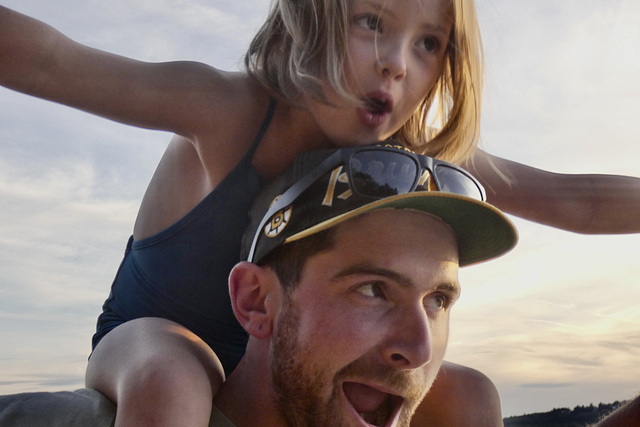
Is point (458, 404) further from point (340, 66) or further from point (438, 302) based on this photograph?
point (340, 66)

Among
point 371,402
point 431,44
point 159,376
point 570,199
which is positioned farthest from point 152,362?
point 570,199

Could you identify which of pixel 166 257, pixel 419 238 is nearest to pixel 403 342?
pixel 419 238

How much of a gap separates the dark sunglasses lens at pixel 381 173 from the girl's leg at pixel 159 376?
0.72 metres

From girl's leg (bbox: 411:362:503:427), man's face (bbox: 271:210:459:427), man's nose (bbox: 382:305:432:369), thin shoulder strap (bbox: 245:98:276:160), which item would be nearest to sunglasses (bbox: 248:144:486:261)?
man's face (bbox: 271:210:459:427)

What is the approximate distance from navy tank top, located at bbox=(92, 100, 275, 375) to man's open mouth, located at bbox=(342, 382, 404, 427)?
1.97 feet

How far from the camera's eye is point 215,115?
244cm

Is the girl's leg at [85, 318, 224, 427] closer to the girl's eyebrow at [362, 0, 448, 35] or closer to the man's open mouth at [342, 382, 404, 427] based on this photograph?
the man's open mouth at [342, 382, 404, 427]

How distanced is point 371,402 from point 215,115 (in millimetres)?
1052

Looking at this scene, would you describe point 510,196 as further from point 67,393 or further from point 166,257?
point 67,393

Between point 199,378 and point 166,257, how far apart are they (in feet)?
2.08

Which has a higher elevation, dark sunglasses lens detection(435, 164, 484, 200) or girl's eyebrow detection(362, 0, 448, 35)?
girl's eyebrow detection(362, 0, 448, 35)

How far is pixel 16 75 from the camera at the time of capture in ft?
7.25

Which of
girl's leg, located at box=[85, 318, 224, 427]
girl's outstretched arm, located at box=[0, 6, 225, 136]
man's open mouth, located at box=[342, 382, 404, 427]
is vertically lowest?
girl's leg, located at box=[85, 318, 224, 427]

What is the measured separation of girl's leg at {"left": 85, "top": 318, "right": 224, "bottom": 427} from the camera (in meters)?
2.06
